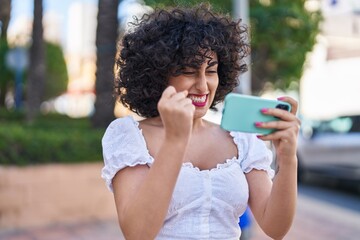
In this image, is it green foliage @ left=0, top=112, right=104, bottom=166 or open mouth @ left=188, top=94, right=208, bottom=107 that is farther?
green foliage @ left=0, top=112, right=104, bottom=166

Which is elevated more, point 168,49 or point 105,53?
point 168,49

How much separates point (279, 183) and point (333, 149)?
7.94 metres

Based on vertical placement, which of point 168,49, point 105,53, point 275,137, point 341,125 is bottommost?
point 341,125

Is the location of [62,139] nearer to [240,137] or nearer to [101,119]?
[101,119]

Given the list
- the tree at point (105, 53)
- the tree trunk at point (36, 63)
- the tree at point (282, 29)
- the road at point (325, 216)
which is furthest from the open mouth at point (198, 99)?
the tree trunk at point (36, 63)

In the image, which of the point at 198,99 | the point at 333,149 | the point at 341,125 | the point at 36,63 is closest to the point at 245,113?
the point at 198,99

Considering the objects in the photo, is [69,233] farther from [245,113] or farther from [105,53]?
[245,113]

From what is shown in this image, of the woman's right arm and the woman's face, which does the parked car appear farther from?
the woman's right arm

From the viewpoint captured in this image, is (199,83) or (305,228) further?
(305,228)

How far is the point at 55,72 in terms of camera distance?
1809cm

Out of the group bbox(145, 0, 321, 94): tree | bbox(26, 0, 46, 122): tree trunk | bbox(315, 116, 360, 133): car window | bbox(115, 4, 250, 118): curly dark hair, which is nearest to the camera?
bbox(115, 4, 250, 118): curly dark hair

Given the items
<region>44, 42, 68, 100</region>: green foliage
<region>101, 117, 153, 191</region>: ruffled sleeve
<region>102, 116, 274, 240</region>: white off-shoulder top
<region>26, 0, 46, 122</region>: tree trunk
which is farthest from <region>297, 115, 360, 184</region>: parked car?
<region>44, 42, 68, 100</region>: green foliage

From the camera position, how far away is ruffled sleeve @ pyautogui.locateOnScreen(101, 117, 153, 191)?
1.46 m

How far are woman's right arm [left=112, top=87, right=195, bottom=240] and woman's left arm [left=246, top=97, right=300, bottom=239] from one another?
19cm
